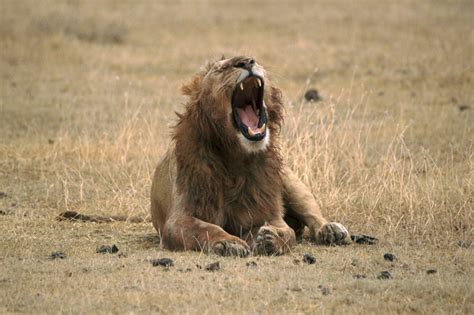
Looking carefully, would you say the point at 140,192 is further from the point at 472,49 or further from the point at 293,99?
the point at 472,49

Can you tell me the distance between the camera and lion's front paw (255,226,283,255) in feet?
22.6

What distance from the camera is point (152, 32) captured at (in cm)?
2091

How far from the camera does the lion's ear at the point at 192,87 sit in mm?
7369

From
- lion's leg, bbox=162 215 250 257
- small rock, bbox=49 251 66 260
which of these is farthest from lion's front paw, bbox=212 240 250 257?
small rock, bbox=49 251 66 260

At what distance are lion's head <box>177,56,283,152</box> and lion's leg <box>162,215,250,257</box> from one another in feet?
1.92

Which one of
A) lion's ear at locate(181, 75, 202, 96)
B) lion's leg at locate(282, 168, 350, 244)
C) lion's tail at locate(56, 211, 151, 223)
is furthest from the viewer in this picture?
lion's tail at locate(56, 211, 151, 223)

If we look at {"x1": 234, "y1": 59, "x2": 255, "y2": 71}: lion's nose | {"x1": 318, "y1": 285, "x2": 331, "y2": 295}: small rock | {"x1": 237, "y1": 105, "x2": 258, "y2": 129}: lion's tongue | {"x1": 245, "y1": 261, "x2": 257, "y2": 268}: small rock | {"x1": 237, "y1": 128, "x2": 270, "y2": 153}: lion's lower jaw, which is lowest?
{"x1": 245, "y1": 261, "x2": 257, "y2": 268}: small rock

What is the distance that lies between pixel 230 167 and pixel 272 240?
661 millimetres

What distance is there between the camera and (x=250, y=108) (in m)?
7.35

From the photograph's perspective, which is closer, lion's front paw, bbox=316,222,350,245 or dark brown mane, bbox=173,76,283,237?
dark brown mane, bbox=173,76,283,237

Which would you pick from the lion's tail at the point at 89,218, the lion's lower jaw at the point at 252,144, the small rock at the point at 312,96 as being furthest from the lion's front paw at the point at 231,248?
the small rock at the point at 312,96

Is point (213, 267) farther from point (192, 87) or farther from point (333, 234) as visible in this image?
point (192, 87)

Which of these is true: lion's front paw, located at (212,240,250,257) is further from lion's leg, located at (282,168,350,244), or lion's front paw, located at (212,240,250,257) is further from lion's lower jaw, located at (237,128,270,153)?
lion's leg, located at (282,168,350,244)

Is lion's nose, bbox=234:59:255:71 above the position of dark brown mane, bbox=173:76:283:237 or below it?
above
